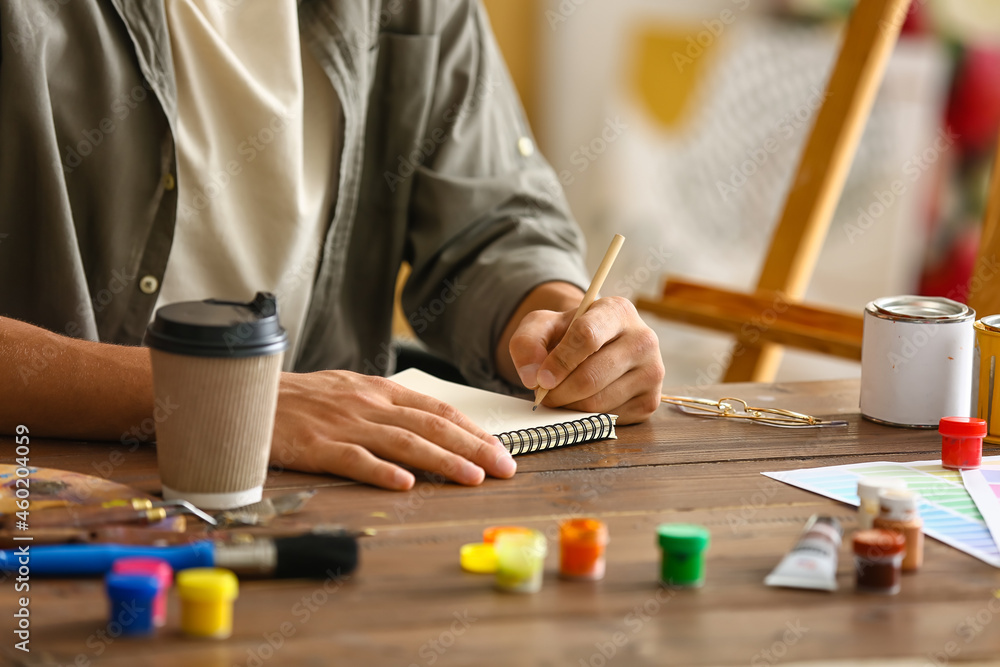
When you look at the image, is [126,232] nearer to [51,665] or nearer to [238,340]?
[238,340]

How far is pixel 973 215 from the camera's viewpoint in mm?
2859

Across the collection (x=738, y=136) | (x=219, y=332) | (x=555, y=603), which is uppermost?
(x=738, y=136)

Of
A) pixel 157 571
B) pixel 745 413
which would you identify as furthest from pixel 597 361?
pixel 157 571

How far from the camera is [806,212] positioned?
176 cm

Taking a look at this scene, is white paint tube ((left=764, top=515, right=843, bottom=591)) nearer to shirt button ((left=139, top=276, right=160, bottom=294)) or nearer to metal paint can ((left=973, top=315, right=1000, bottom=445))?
metal paint can ((left=973, top=315, right=1000, bottom=445))

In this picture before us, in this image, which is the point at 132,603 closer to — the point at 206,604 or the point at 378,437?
the point at 206,604

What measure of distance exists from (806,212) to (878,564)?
1.17 meters

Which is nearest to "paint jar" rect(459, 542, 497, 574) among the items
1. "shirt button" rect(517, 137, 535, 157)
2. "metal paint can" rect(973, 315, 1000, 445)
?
"metal paint can" rect(973, 315, 1000, 445)

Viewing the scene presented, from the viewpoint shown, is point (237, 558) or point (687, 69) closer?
point (237, 558)

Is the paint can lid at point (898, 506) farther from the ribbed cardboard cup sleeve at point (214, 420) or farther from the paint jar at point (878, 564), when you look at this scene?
the ribbed cardboard cup sleeve at point (214, 420)

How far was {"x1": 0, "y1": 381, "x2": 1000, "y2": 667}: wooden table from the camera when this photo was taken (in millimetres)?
583

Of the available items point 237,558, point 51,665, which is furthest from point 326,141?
point 51,665

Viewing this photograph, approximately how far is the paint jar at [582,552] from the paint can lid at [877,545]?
165 millimetres

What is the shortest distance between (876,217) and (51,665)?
2.74 metres
